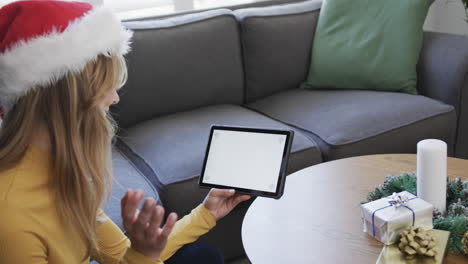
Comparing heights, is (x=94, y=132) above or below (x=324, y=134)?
above

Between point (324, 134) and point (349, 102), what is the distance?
0.27 m

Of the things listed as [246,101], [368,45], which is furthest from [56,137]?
[368,45]

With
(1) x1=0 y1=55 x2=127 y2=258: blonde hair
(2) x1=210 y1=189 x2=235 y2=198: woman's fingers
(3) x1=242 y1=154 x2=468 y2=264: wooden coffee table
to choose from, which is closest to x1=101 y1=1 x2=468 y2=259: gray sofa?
(3) x1=242 y1=154 x2=468 y2=264: wooden coffee table

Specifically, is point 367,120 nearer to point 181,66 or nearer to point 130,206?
point 181,66

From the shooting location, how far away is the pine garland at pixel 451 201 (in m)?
1.25

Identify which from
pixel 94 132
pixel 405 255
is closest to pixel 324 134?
pixel 405 255

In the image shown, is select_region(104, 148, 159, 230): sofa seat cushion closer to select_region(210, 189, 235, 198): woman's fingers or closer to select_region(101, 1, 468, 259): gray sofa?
select_region(101, 1, 468, 259): gray sofa

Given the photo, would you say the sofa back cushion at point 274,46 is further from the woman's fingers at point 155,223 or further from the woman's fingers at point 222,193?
the woman's fingers at point 155,223

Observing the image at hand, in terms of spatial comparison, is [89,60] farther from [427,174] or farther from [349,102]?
[349,102]

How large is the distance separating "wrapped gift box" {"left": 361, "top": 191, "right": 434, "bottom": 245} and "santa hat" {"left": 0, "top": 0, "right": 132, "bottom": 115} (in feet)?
2.16

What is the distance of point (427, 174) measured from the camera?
1.34m

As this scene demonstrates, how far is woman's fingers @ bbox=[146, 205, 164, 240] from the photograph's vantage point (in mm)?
1030

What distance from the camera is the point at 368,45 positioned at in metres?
2.46

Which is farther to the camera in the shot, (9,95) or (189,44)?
(189,44)
